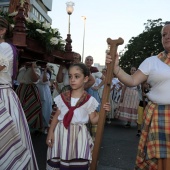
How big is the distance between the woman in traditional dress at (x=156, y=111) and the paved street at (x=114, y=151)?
1.63m

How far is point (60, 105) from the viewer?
10.2 feet

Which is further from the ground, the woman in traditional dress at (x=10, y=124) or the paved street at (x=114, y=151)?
the woman in traditional dress at (x=10, y=124)

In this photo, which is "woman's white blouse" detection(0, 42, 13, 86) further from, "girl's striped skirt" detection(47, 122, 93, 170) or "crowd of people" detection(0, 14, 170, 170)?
"girl's striped skirt" detection(47, 122, 93, 170)

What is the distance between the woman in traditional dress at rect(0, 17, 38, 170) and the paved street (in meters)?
1.00

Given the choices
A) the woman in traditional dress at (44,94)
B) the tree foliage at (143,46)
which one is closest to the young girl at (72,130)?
the woman in traditional dress at (44,94)

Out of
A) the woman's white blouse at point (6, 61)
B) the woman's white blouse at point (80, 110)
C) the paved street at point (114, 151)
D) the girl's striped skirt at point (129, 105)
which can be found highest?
the woman's white blouse at point (6, 61)

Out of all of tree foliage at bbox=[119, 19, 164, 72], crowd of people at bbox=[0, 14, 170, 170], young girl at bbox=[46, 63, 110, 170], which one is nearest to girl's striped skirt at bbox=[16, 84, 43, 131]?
crowd of people at bbox=[0, 14, 170, 170]

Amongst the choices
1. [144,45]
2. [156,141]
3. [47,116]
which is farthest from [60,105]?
[144,45]

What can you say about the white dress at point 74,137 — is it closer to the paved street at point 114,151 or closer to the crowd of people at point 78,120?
the crowd of people at point 78,120

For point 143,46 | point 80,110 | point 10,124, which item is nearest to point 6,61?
point 10,124

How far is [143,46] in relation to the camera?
129 ft

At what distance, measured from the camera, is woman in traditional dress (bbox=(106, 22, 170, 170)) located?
2.73 meters

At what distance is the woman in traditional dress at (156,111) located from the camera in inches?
107

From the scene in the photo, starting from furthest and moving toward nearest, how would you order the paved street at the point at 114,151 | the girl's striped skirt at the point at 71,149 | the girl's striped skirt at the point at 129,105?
the girl's striped skirt at the point at 129,105 < the paved street at the point at 114,151 < the girl's striped skirt at the point at 71,149
